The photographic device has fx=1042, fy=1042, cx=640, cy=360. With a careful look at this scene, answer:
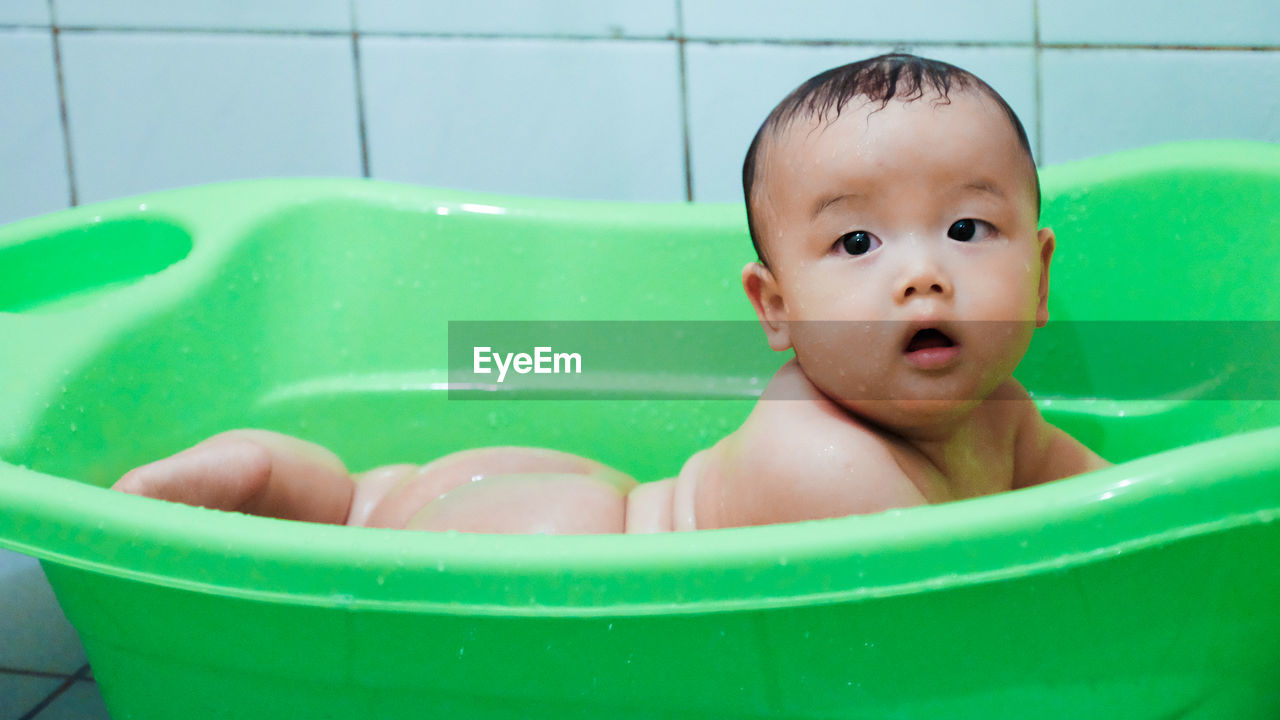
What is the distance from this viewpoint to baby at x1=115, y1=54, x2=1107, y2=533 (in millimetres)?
624

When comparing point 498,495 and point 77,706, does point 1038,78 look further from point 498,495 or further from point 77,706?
point 77,706

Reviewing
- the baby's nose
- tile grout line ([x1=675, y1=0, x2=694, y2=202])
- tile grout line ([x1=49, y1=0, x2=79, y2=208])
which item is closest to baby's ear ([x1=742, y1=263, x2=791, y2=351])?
the baby's nose

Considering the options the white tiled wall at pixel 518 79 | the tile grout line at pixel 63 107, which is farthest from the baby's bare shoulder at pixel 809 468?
the tile grout line at pixel 63 107

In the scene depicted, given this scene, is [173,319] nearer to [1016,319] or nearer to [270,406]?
[270,406]

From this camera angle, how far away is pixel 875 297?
2.04ft

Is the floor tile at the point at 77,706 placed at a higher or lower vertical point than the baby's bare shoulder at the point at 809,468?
lower

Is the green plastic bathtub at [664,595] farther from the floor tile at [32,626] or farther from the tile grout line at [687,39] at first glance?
the tile grout line at [687,39]

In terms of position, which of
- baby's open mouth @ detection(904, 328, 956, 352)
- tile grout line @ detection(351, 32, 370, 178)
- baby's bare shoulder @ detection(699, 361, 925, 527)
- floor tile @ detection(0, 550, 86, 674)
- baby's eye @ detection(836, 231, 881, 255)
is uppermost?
tile grout line @ detection(351, 32, 370, 178)

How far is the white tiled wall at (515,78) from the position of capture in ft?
4.01

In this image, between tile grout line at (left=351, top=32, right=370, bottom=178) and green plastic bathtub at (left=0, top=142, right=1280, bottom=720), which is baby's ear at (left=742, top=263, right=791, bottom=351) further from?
tile grout line at (left=351, top=32, right=370, bottom=178)

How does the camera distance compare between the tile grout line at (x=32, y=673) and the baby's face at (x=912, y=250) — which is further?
the tile grout line at (x=32, y=673)

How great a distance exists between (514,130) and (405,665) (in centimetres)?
86

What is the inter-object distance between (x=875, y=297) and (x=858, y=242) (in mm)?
40

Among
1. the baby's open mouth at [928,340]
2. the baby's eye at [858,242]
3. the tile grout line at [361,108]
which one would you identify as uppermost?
the tile grout line at [361,108]
